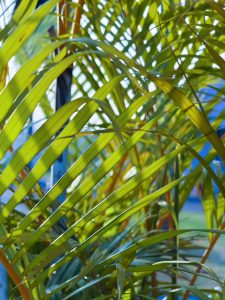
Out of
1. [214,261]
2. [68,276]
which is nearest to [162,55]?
[68,276]

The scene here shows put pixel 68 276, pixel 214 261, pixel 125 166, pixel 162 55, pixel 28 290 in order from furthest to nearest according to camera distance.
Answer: pixel 214 261 → pixel 125 166 → pixel 68 276 → pixel 162 55 → pixel 28 290

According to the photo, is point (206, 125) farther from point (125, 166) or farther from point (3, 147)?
point (125, 166)

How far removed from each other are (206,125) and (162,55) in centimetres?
22

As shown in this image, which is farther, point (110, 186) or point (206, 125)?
point (110, 186)

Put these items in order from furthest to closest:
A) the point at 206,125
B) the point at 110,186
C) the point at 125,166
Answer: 1. the point at 125,166
2. the point at 110,186
3. the point at 206,125

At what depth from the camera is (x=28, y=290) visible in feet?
2.03

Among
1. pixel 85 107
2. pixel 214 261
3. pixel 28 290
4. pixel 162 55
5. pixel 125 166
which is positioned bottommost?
A: pixel 28 290

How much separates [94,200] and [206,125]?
66 cm

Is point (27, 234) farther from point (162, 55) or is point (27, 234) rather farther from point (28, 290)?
point (162, 55)

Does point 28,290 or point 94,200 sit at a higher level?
point 94,200

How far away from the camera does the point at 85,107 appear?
1.72ft

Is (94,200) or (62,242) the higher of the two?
(94,200)

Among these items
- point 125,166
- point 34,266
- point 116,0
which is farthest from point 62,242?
point 125,166

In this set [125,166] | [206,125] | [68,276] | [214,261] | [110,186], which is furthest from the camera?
[214,261]
